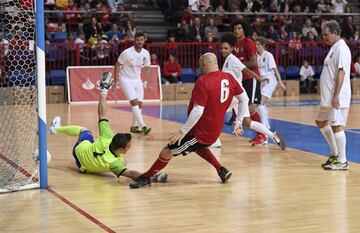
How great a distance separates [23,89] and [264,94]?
421 centimetres

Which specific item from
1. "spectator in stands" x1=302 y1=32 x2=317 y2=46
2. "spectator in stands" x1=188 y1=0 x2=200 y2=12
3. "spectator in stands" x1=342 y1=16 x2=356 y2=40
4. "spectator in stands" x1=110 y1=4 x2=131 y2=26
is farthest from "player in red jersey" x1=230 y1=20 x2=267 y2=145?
"spectator in stands" x1=342 y1=16 x2=356 y2=40

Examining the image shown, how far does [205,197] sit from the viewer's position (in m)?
7.18

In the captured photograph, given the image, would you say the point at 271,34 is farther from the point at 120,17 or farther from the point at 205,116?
the point at 205,116

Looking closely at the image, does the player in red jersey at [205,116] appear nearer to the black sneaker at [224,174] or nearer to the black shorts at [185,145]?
the black shorts at [185,145]

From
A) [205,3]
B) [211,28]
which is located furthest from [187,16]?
[205,3]

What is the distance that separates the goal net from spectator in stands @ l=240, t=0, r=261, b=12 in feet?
48.5

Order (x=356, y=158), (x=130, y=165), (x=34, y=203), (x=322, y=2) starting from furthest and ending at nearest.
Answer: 1. (x=322, y=2)
2. (x=356, y=158)
3. (x=130, y=165)
4. (x=34, y=203)

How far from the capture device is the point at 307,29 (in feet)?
80.5

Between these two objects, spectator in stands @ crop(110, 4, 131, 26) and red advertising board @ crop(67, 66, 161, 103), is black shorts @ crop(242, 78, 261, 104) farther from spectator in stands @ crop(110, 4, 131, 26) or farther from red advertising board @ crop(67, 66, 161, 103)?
spectator in stands @ crop(110, 4, 131, 26)

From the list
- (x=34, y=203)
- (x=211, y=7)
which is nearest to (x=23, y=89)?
(x=34, y=203)

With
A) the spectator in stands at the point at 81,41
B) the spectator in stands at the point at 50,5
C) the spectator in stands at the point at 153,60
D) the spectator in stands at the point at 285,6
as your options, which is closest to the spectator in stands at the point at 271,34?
the spectator in stands at the point at 285,6

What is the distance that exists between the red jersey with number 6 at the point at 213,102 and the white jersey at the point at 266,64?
4.66 m

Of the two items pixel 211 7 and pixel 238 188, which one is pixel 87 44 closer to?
pixel 211 7

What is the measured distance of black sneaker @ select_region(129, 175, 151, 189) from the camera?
300 inches
